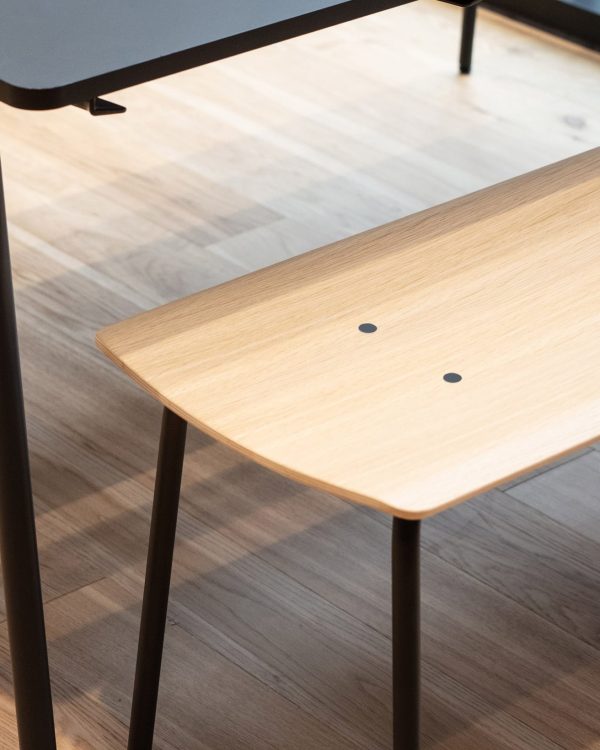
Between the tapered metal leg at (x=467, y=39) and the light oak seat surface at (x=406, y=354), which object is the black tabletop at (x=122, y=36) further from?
the tapered metal leg at (x=467, y=39)

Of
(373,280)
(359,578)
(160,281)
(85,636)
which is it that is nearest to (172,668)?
(85,636)

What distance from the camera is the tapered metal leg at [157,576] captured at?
121cm

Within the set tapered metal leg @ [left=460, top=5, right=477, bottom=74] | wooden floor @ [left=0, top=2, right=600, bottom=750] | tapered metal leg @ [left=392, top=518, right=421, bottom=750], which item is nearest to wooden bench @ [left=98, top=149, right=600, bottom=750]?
tapered metal leg @ [left=392, top=518, right=421, bottom=750]

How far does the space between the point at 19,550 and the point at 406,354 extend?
360mm

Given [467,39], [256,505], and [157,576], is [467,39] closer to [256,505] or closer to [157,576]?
[256,505]

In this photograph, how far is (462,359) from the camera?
3.76 feet

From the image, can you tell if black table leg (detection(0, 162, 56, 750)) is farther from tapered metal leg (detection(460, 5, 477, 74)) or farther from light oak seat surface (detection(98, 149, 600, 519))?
tapered metal leg (detection(460, 5, 477, 74))

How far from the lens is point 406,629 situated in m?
1.04

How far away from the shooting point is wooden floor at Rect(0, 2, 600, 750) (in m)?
1.48

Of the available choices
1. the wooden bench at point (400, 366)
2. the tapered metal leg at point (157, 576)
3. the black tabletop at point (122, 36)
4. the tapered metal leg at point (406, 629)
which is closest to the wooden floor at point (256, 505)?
the tapered metal leg at point (157, 576)

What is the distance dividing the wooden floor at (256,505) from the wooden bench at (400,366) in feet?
0.66

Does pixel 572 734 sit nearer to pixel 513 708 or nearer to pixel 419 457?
pixel 513 708

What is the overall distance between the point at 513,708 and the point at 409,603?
0.49m

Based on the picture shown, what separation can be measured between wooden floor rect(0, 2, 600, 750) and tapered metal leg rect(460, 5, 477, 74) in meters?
0.14
